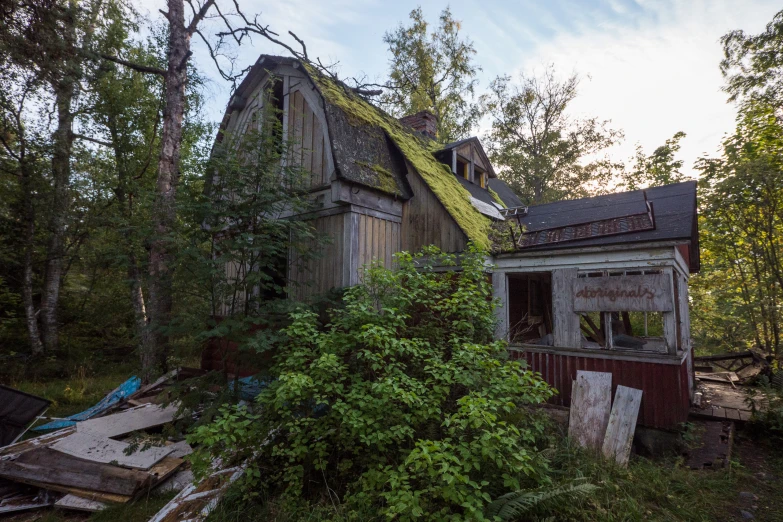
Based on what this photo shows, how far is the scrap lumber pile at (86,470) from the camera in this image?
4.56 meters

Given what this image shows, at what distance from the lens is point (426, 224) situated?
7.81m

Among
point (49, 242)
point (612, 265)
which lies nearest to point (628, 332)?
point (612, 265)

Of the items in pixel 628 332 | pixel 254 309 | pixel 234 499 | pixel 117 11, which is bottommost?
pixel 234 499

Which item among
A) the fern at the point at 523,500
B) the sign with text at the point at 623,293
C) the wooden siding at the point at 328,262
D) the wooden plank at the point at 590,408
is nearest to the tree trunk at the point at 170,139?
the wooden siding at the point at 328,262

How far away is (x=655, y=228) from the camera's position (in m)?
6.24

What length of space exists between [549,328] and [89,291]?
1562cm

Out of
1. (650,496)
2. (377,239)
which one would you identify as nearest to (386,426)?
(650,496)

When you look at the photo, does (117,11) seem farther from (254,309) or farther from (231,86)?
(254,309)

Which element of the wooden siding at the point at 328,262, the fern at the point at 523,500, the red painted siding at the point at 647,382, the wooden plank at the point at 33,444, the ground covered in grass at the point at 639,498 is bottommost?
the ground covered in grass at the point at 639,498

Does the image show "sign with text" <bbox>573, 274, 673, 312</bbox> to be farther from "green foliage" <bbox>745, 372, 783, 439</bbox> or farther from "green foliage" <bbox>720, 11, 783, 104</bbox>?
"green foliage" <bbox>720, 11, 783, 104</bbox>

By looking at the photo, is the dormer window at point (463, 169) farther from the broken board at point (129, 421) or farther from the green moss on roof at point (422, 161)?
the broken board at point (129, 421)

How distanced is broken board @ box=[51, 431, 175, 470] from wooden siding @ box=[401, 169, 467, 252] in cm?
541

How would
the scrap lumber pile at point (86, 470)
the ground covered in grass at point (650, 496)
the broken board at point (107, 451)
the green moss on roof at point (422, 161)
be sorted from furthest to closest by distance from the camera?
the green moss on roof at point (422, 161) → the broken board at point (107, 451) → the scrap lumber pile at point (86, 470) → the ground covered in grass at point (650, 496)

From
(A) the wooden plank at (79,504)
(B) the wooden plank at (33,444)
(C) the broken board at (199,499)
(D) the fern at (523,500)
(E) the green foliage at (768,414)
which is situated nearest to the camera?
(D) the fern at (523,500)
